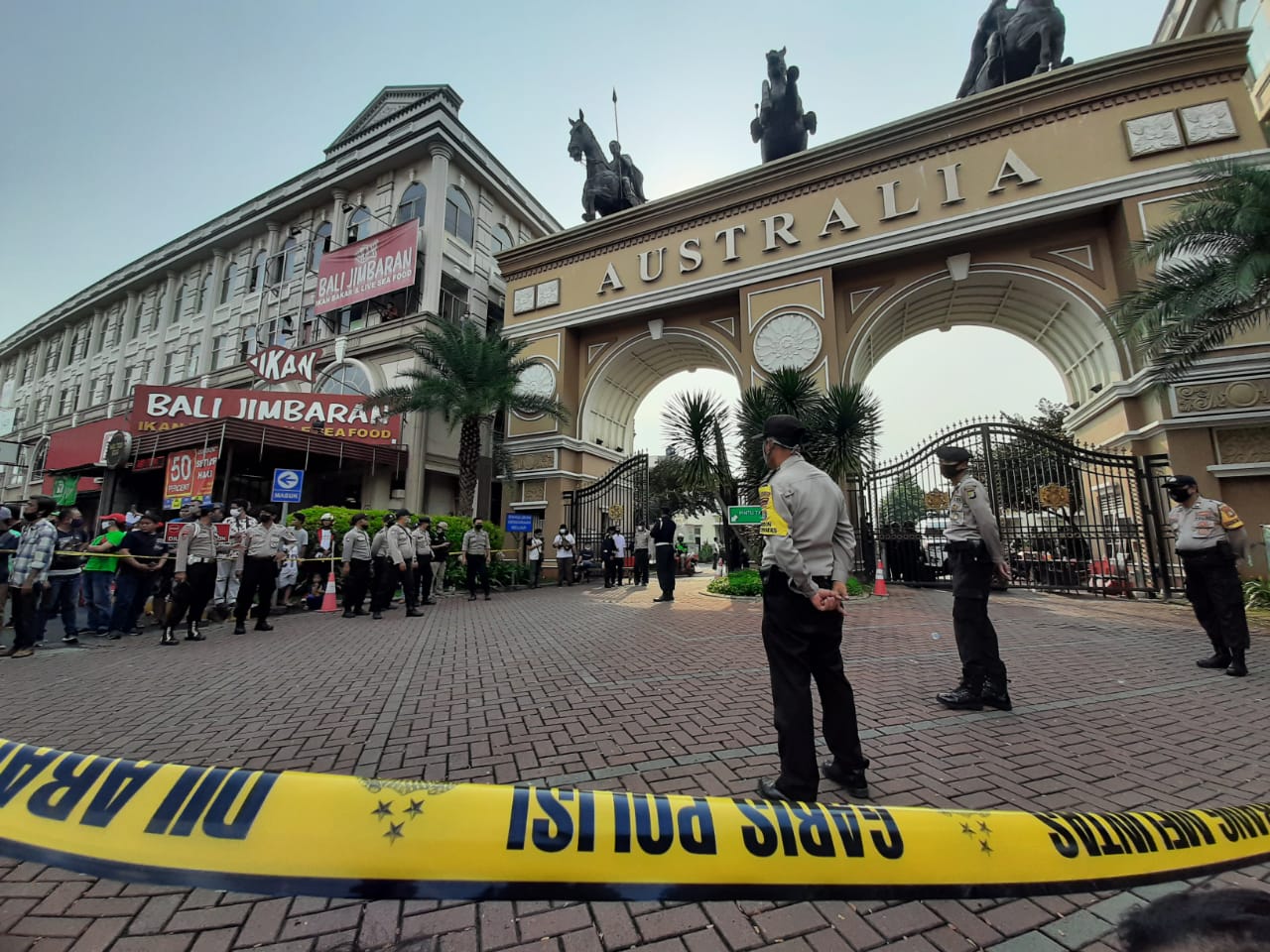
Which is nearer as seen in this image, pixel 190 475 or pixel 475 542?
pixel 475 542

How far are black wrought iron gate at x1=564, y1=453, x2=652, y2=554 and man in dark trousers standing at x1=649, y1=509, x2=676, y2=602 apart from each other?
5.46 metres

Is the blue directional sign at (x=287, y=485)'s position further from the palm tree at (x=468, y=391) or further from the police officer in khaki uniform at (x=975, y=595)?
the police officer in khaki uniform at (x=975, y=595)

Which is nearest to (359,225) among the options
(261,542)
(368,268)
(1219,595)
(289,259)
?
(368,268)

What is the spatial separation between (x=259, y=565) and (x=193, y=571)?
87 centimetres

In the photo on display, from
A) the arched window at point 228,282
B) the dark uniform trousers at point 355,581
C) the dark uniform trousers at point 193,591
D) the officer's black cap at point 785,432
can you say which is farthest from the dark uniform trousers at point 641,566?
the arched window at point 228,282

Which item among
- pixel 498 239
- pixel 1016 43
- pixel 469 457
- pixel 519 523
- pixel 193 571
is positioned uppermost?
pixel 498 239

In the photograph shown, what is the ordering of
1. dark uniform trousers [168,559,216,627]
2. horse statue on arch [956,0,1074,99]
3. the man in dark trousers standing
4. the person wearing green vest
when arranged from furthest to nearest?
horse statue on arch [956,0,1074,99] → the man in dark trousers standing → the person wearing green vest → dark uniform trousers [168,559,216,627]

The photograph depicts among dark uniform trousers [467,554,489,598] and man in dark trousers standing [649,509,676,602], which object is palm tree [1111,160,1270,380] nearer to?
man in dark trousers standing [649,509,676,602]

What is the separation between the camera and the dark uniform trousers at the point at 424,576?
34.4ft

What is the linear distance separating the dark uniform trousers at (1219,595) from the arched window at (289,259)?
33594 mm

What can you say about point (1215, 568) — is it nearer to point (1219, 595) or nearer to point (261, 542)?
point (1219, 595)

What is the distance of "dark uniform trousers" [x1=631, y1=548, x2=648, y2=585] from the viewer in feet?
48.5

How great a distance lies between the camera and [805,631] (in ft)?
8.38

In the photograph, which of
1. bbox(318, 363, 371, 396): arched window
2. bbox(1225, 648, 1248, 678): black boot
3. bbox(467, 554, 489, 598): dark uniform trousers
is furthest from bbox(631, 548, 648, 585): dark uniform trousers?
bbox(318, 363, 371, 396): arched window
